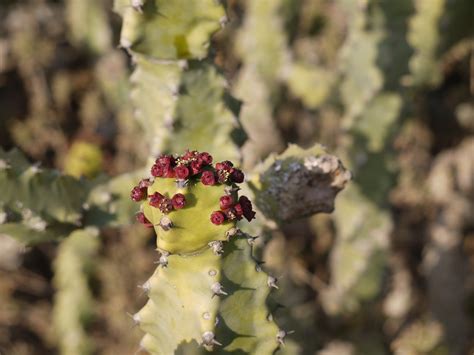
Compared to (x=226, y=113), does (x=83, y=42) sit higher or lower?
higher

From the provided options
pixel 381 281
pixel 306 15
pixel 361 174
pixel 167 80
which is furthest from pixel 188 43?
pixel 306 15

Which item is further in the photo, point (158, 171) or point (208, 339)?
point (208, 339)

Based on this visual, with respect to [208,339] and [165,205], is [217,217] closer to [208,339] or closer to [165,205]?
[165,205]

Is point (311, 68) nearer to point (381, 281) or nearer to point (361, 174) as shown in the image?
point (361, 174)

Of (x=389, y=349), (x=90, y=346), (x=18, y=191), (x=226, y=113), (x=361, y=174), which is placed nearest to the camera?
(x=18, y=191)

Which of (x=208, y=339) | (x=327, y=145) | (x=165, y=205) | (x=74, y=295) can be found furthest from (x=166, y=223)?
(x=327, y=145)

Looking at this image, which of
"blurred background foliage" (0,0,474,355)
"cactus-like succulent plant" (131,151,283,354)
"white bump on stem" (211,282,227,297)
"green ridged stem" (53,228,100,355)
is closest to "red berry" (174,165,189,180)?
"cactus-like succulent plant" (131,151,283,354)

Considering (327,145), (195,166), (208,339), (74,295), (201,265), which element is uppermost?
(327,145)

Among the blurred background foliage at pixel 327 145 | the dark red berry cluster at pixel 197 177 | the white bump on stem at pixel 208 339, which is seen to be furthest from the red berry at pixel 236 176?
the blurred background foliage at pixel 327 145
